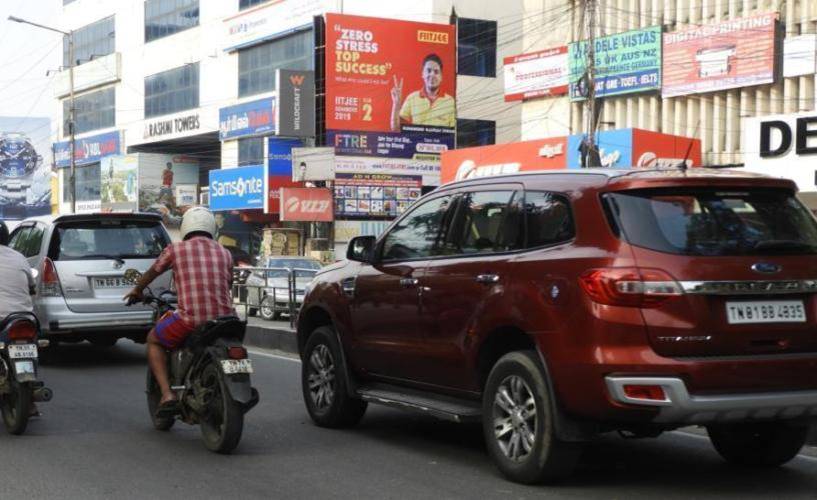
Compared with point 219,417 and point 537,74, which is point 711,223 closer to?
point 219,417

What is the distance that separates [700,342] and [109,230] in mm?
8658

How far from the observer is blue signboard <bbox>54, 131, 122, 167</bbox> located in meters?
70.3

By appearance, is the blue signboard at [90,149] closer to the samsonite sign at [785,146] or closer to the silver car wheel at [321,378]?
the samsonite sign at [785,146]

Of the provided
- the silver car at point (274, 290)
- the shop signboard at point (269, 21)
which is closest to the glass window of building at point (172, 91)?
the shop signboard at point (269, 21)

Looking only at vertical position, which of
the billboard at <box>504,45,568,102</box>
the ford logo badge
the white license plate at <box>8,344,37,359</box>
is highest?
the billboard at <box>504,45,568,102</box>

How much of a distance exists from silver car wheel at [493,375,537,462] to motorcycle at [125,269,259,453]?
5.76 ft

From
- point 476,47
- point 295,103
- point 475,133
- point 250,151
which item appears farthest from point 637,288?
point 250,151

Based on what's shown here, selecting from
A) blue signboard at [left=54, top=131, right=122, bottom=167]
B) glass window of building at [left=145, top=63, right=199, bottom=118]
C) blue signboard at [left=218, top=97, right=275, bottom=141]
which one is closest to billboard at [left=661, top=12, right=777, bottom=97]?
blue signboard at [left=218, top=97, right=275, bottom=141]

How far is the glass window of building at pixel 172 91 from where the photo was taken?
60.6 meters

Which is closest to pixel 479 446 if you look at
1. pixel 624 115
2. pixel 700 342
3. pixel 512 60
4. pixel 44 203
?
pixel 700 342

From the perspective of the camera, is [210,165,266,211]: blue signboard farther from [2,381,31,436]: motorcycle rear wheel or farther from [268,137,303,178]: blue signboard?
[2,381,31,436]: motorcycle rear wheel

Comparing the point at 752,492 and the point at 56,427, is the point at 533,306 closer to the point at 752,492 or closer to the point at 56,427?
the point at 752,492

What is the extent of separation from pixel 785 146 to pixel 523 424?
21628mm

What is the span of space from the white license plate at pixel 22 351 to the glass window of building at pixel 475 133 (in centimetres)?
4341
